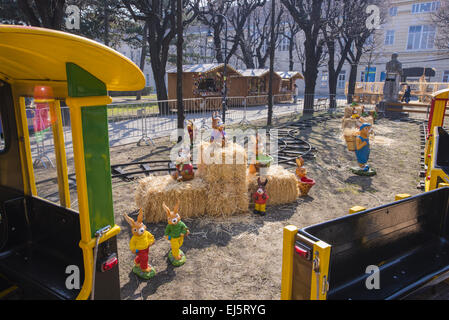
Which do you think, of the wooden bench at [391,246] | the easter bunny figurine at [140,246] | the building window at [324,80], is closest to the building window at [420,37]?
the building window at [324,80]

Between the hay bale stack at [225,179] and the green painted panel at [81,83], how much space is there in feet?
10.4

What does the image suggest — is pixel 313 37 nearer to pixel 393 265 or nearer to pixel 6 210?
pixel 393 265

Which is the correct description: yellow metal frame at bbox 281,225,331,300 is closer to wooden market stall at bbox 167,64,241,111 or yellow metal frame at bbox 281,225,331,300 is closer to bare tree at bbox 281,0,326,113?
bare tree at bbox 281,0,326,113

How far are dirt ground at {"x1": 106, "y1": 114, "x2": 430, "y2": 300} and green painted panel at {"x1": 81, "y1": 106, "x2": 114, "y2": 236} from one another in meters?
1.37

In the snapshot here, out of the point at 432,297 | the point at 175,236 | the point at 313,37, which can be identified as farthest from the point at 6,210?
the point at 313,37

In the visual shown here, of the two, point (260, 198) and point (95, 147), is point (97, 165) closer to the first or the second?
point (95, 147)

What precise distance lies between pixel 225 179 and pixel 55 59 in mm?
3722

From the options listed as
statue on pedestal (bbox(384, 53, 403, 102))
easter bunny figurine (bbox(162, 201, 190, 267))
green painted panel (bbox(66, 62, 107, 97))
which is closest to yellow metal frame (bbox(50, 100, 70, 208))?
green painted panel (bbox(66, 62, 107, 97))

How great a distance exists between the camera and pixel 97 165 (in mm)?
2691

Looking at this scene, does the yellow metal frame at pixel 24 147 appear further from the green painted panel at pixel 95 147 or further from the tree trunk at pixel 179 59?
the tree trunk at pixel 179 59

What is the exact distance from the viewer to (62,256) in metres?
3.44

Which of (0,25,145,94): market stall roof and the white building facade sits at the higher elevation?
the white building facade

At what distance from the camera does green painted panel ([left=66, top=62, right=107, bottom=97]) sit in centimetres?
238
